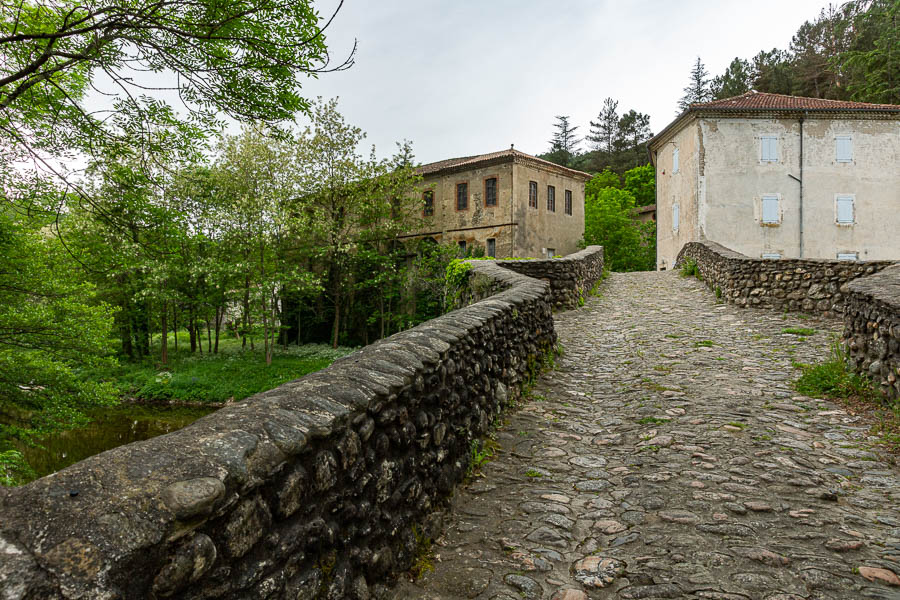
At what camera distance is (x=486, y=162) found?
27281mm

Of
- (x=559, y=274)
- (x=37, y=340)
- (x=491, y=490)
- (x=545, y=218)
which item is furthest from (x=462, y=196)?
(x=491, y=490)

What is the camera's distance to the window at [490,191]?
27438 mm

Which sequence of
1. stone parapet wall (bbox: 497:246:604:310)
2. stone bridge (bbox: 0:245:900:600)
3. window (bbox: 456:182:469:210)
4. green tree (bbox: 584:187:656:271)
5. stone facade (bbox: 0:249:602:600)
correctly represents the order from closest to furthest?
1. stone facade (bbox: 0:249:602:600)
2. stone bridge (bbox: 0:245:900:600)
3. stone parapet wall (bbox: 497:246:604:310)
4. window (bbox: 456:182:469:210)
5. green tree (bbox: 584:187:656:271)

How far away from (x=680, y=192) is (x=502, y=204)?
8.80 m

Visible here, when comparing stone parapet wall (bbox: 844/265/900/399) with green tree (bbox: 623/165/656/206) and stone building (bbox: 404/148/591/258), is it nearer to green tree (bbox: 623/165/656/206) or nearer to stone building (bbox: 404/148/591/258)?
stone building (bbox: 404/148/591/258)

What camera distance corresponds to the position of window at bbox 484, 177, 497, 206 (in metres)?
27.4

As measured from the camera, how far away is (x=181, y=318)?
24734 mm

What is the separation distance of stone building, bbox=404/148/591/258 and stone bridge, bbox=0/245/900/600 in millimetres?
20785

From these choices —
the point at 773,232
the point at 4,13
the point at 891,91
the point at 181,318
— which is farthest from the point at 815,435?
the point at 891,91

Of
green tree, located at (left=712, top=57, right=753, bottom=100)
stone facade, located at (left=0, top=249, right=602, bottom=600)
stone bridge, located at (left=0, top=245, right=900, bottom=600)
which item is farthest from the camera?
green tree, located at (left=712, top=57, right=753, bottom=100)

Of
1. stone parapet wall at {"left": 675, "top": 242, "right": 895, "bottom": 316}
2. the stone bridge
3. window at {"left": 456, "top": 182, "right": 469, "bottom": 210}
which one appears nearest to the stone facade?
the stone bridge

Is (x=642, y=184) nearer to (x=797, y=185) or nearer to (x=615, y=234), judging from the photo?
(x=615, y=234)

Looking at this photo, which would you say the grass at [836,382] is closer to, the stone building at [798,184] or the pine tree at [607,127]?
the stone building at [798,184]

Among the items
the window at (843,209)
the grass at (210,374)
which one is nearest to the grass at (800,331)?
the grass at (210,374)
